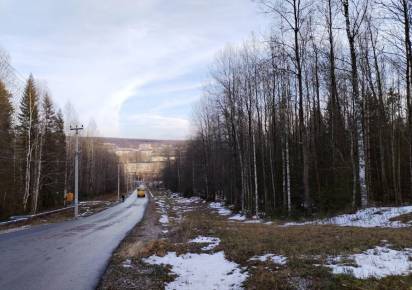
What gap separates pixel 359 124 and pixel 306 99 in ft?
66.9

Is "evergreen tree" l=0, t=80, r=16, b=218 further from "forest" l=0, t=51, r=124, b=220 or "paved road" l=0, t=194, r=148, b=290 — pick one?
"paved road" l=0, t=194, r=148, b=290

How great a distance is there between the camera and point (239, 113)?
35219 millimetres

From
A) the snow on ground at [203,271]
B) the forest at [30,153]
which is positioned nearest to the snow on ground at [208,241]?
the snow on ground at [203,271]

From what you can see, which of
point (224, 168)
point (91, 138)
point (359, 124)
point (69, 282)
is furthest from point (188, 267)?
point (91, 138)

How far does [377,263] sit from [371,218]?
1009 cm

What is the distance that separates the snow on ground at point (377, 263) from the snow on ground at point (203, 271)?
192cm

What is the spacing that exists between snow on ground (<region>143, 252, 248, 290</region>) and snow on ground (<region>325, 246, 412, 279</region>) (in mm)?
1922

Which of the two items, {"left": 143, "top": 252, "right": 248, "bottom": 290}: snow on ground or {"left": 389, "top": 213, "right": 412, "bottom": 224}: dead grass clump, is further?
{"left": 389, "top": 213, "right": 412, "bottom": 224}: dead grass clump

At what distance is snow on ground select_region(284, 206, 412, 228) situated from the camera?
15.4m

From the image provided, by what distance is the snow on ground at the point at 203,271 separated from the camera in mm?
8133

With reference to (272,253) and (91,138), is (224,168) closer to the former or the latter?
(272,253)

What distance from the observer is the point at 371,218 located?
55.6ft

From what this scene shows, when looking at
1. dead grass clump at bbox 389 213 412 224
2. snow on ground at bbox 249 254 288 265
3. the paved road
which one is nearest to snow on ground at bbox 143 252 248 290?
snow on ground at bbox 249 254 288 265

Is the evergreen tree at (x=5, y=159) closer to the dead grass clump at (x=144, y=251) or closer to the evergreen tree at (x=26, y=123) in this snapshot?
the evergreen tree at (x=26, y=123)
